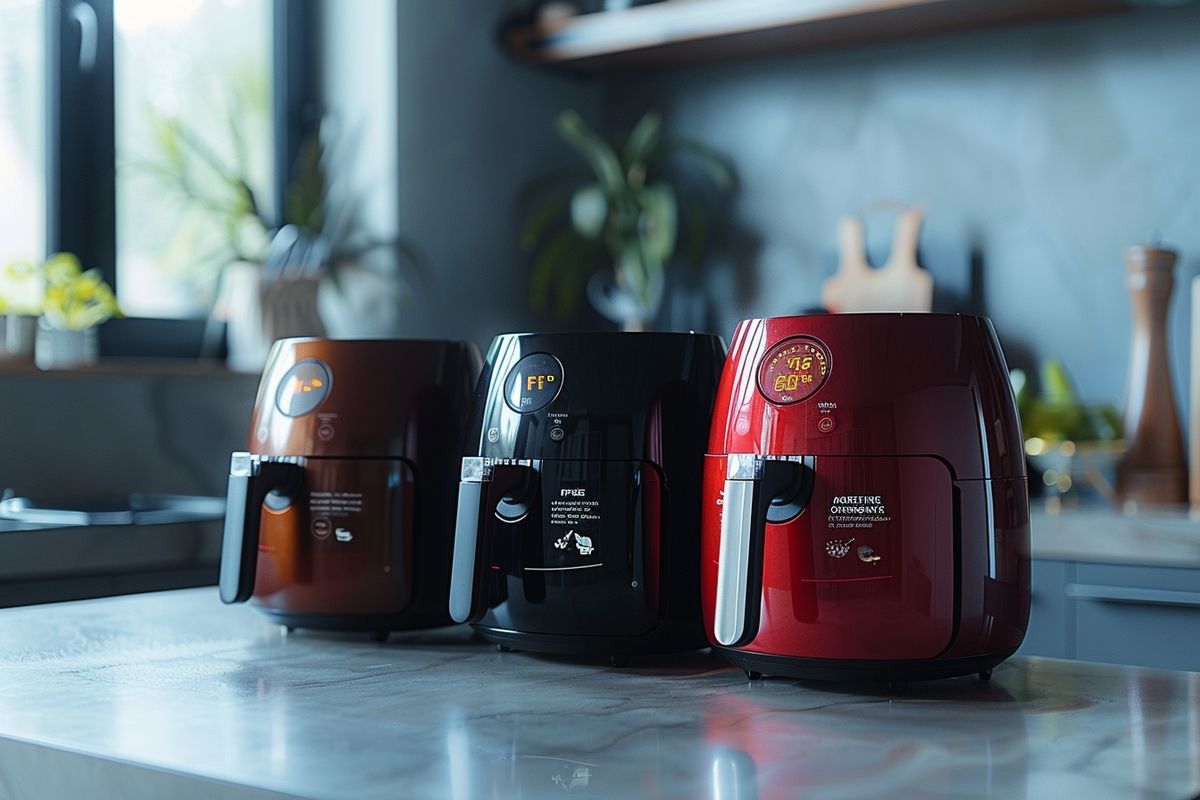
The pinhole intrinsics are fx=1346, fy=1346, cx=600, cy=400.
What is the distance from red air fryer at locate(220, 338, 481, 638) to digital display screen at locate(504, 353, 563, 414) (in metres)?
0.11

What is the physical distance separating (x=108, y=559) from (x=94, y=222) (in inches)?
38.2

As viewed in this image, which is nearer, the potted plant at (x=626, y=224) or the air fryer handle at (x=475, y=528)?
the air fryer handle at (x=475, y=528)

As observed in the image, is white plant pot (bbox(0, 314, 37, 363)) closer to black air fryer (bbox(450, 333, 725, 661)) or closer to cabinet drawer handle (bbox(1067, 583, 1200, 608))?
black air fryer (bbox(450, 333, 725, 661))

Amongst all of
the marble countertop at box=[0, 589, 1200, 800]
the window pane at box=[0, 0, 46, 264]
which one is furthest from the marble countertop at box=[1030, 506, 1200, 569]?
the window pane at box=[0, 0, 46, 264]

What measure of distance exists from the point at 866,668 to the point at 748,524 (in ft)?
0.34

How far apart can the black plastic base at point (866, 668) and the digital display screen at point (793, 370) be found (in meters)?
0.14

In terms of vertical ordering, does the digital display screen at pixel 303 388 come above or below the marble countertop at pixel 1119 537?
above

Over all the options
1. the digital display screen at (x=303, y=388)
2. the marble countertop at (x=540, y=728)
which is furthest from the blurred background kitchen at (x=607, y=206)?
the marble countertop at (x=540, y=728)

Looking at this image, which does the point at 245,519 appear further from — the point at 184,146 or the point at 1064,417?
the point at 184,146

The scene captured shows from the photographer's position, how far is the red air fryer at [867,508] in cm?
71

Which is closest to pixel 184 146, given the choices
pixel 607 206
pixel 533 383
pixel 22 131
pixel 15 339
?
pixel 22 131

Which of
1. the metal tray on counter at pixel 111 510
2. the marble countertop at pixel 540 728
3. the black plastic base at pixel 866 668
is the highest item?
the metal tray on counter at pixel 111 510

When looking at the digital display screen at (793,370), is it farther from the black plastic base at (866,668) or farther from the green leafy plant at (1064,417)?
the green leafy plant at (1064,417)

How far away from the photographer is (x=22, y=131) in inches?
90.7
